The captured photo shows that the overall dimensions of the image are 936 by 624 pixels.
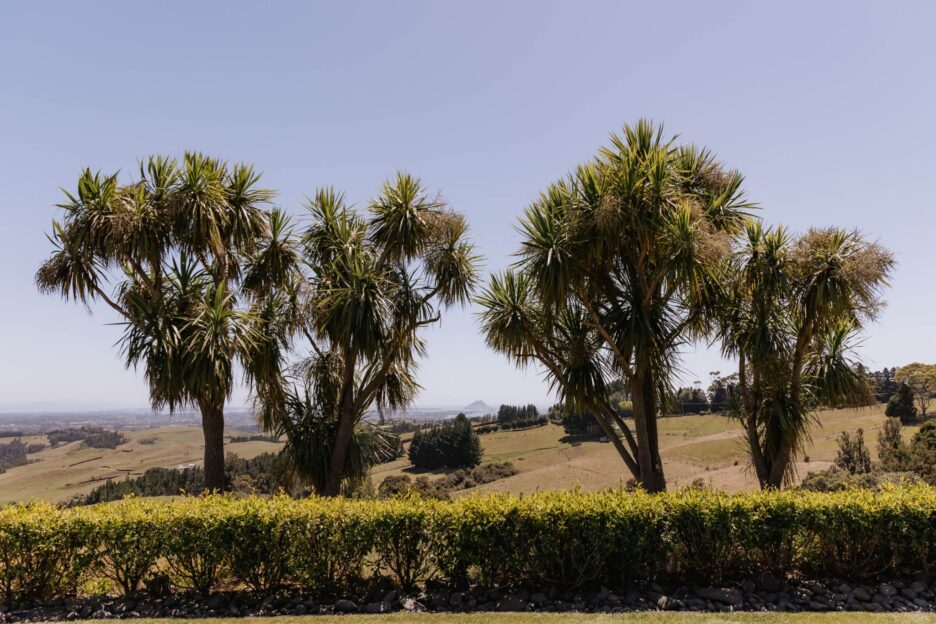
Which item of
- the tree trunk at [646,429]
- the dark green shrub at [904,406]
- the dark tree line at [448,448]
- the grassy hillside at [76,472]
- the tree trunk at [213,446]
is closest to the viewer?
the tree trunk at [646,429]

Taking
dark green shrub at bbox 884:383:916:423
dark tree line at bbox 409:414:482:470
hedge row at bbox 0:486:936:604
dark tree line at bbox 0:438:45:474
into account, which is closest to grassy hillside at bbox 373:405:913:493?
dark green shrub at bbox 884:383:916:423

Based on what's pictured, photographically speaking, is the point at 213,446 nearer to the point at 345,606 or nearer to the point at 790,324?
the point at 345,606

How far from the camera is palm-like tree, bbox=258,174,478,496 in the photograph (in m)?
9.55

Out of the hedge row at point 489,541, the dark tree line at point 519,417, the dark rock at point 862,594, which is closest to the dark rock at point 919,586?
the hedge row at point 489,541

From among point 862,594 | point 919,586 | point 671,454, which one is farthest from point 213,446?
point 671,454

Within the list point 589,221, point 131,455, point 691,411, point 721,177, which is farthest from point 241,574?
point 131,455

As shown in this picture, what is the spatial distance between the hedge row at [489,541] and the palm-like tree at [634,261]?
3296 millimetres

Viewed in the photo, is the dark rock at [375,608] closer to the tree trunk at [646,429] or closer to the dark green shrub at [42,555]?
the dark green shrub at [42,555]

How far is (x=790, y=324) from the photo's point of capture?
873cm

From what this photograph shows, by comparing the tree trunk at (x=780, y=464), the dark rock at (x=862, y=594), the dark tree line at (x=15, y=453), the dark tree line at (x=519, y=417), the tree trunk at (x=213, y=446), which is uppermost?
the tree trunk at (x=213, y=446)

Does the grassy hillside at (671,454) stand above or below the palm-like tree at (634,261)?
below

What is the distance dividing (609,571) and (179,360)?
656 centimetres

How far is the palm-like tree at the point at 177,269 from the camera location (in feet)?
25.9

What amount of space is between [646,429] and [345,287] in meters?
5.64
